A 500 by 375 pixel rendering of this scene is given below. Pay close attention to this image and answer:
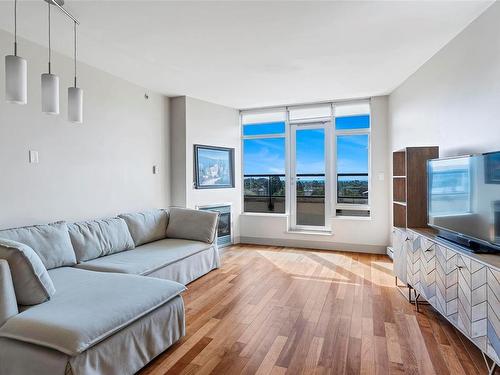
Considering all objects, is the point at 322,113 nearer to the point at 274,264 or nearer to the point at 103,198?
the point at 274,264

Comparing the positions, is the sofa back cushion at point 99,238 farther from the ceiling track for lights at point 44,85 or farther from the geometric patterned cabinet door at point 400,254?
the geometric patterned cabinet door at point 400,254

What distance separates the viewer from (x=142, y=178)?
440cm

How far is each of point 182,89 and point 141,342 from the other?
359 cm

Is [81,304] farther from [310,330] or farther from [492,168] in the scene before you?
[492,168]

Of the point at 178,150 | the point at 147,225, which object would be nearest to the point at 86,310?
the point at 147,225

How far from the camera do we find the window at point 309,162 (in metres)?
5.26

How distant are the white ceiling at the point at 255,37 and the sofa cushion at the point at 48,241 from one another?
183cm

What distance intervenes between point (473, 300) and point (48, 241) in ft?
11.2

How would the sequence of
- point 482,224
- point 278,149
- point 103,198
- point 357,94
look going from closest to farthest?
point 482,224
point 103,198
point 357,94
point 278,149

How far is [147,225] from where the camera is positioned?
3.94 meters

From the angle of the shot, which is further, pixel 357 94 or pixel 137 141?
pixel 357 94

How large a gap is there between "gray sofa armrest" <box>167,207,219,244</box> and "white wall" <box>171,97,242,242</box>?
624mm

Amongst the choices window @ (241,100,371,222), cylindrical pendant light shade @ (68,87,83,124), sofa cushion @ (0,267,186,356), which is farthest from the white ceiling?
sofa cushion @ (0,267,186,356)

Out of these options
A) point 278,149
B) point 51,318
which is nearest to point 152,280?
point 51,318
